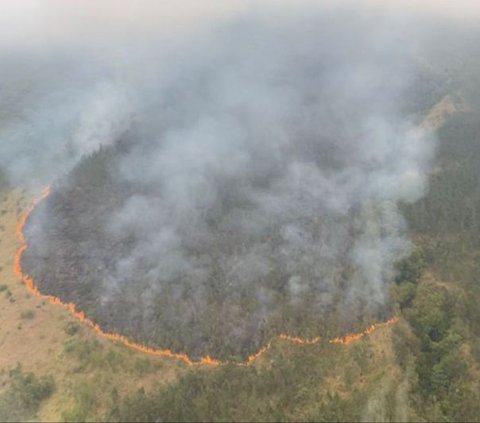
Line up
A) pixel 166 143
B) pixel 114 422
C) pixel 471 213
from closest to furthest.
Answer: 1. pixel 114 422
2. pixel 471 213
3. pixel 166 143

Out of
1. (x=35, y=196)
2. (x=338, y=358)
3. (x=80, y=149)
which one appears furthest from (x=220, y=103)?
(x=338, y=358)

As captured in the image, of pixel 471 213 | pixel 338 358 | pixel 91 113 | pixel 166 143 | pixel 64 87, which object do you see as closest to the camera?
pixel 338 358

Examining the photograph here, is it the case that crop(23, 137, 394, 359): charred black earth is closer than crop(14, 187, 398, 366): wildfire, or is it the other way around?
crop(14, 187, 398, 366): wildfire

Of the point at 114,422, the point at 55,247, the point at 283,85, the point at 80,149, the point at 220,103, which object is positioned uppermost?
the point at 283,85

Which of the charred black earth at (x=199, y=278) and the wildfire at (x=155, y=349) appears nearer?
the wildfire at (x=155, y=349)

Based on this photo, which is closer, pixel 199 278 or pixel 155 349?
pixel 155 349

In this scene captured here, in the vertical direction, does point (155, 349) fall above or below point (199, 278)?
below

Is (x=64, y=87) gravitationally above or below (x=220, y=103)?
below

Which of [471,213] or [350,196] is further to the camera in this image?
[350,196]

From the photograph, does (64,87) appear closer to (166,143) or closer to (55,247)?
(166,143)
